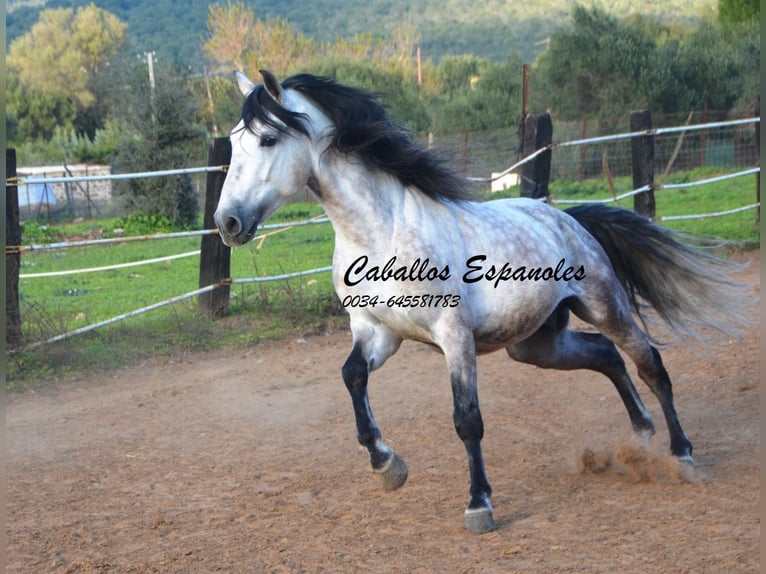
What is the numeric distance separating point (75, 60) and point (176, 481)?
48489 millimetres

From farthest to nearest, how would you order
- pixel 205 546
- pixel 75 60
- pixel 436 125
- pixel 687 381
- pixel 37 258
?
pixel 75 60 < pixel 436 125 < pixel 37 258 < pixel 687 381 < pixel 205 546

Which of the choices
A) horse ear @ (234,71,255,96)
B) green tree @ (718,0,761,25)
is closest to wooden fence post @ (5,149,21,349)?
horse ear @ (234,71,255,96)

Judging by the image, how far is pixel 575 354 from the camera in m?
4.96

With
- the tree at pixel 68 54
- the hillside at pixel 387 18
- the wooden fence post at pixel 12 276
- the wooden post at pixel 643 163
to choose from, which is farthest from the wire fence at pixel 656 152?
the hillside at pixel 387 18

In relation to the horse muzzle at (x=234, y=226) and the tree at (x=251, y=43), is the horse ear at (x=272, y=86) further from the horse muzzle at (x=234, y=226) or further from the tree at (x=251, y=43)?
the tree at (x=251, y=43)

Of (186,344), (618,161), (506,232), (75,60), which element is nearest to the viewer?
(506,232)

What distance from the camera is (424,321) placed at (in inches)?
161

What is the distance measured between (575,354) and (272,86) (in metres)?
2.12

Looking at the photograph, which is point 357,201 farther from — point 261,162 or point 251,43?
point 251,43

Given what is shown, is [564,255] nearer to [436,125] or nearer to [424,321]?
[424,321]

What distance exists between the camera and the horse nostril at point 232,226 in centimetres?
386

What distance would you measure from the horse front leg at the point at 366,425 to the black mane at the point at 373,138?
0.82m

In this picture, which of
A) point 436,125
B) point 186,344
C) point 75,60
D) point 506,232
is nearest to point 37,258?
point 186,344

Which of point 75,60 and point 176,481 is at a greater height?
point 75,60
